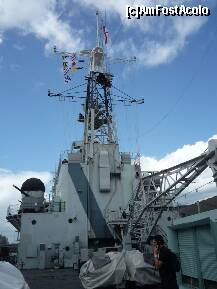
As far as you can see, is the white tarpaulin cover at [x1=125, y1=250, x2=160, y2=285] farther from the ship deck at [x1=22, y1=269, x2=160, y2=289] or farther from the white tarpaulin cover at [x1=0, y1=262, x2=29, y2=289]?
the white tarpaulin cover at [x1=0, y1=262, x2=29, y2=289]

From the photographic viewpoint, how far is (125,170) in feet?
97.0

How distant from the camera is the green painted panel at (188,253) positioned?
375 inches

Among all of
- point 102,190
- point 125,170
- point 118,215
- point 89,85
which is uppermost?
point 89,85

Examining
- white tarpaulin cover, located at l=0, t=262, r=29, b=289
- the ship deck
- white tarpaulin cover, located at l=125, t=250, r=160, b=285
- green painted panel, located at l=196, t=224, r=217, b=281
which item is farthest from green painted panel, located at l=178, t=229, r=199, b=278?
white tarpaulin cover, located at l=0, t=262, r=29, b=289

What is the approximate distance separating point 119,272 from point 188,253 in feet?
9.38

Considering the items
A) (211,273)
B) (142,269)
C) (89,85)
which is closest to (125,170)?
(89,85)

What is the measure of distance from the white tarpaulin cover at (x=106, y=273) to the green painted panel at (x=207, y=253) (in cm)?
342

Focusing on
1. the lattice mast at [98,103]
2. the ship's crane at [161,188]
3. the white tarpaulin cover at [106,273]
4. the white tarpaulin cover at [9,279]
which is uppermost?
the lattice mast at [98,103]

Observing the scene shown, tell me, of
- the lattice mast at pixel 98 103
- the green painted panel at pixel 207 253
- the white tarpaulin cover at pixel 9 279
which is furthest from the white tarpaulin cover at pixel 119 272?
the lattice mast at pixel 98 103

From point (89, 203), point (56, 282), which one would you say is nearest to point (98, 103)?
point (89, 203)

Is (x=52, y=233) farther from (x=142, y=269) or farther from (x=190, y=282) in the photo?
(x=190, y=282)

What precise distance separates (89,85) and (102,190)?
35.3 feet

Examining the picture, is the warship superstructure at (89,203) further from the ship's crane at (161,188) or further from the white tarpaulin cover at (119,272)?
the white tarpaulin cover at (119,272)

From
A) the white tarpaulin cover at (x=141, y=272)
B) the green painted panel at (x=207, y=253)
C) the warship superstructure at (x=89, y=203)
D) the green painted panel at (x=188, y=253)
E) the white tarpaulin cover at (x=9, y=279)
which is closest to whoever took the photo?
the white tarpaulin cover at (x=9, y=279)
